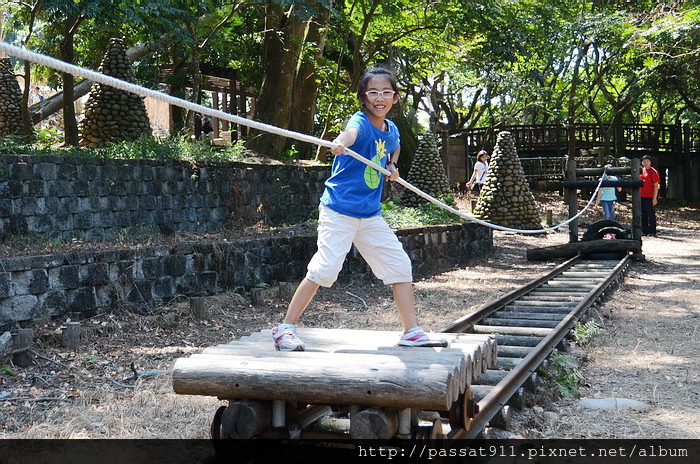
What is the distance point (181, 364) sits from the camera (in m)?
3.69

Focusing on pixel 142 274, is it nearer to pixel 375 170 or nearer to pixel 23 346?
pixel 23 346

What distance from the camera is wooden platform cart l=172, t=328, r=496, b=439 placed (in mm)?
3338

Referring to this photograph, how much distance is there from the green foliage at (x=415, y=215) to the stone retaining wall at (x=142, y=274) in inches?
67.8

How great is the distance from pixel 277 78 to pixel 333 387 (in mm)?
13177

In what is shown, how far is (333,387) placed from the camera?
3.41 metres

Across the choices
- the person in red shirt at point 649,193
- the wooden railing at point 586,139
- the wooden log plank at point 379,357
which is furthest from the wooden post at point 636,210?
the wooden railing at point 586,139

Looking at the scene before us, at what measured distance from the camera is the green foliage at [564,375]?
5254 millimetres

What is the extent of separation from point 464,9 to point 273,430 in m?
14.1

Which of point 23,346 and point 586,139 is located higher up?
point 586,139

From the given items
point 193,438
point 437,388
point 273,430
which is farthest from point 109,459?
point 437,388

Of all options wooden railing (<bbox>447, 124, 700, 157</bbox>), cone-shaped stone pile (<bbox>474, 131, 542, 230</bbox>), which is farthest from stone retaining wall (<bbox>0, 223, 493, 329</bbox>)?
wooden railing (<bbox>447, 124, 700, 157</bbox>)

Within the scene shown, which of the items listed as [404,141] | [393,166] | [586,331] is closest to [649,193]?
[404,141]

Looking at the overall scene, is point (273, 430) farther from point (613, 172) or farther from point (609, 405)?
point (613, 172)

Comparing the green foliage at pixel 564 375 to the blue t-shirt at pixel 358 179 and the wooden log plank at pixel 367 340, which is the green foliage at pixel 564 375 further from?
the blue t-shirt at pixel 358 179
